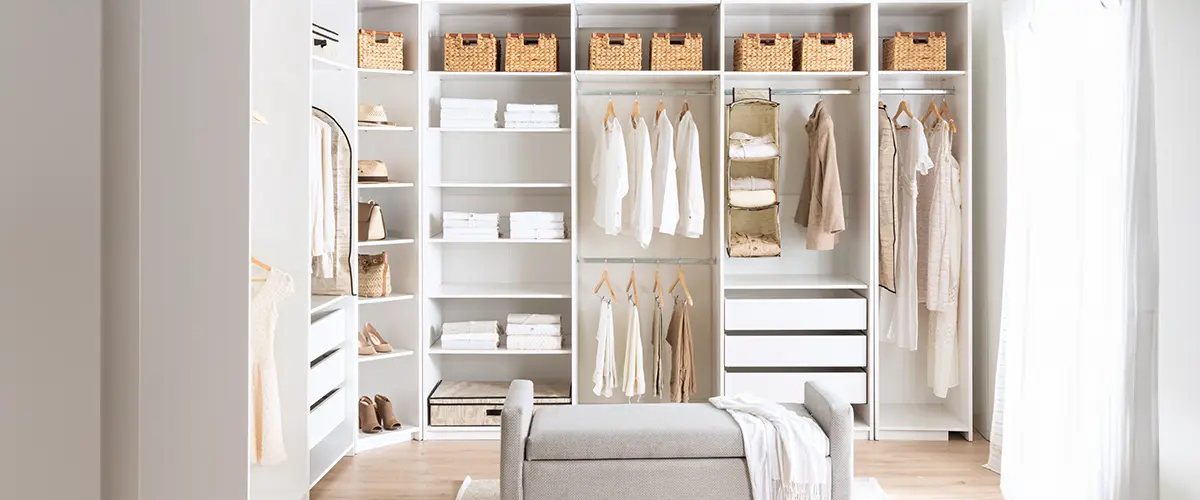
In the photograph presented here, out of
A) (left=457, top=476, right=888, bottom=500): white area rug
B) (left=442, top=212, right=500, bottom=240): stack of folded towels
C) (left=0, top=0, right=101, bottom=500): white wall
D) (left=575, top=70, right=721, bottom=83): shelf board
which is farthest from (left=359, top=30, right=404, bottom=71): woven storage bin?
(left=0, top=0, right=101, bottom=500): white wall

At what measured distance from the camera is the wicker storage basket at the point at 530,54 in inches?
175

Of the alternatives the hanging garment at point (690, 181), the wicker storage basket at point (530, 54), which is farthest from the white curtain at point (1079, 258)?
the wicker storage basket at point (530, 54)

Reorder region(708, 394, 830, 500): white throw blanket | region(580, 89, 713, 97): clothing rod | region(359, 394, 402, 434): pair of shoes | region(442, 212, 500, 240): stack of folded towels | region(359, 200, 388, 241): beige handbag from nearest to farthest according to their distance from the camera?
1. region(708, 394, 830, 500): white throw blanket
2. region(359, 200, 388, 241): beige handbag
3. region(359, 394, 402, 434): pair of shoes
4. region(442, 212, 500, 240): stack of folded towels
5. region(580, 89, 713, 97): clothing rod

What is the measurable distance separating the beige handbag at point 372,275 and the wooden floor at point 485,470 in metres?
0.83

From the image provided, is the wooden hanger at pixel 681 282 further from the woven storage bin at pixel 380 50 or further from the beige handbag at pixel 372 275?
the woven storage bin at pixel 380 50

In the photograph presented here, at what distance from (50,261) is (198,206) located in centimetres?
16

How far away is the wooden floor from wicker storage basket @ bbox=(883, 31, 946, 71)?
2030 mm

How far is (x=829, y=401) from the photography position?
10.2 feet

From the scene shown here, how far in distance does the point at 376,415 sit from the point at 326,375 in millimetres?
788

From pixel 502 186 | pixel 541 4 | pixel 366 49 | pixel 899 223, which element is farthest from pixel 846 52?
pixel 366 49

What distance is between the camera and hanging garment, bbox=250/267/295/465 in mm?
3041

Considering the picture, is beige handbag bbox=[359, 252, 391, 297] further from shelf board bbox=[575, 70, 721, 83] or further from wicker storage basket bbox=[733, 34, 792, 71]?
wicker storage basket bbox=[733, 34, 792, 71]

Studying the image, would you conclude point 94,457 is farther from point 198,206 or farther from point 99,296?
point 198,206

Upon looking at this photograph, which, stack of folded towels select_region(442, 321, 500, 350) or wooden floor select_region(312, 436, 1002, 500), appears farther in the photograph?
stack of folded towels select_region(442, 321, 500, 350)
